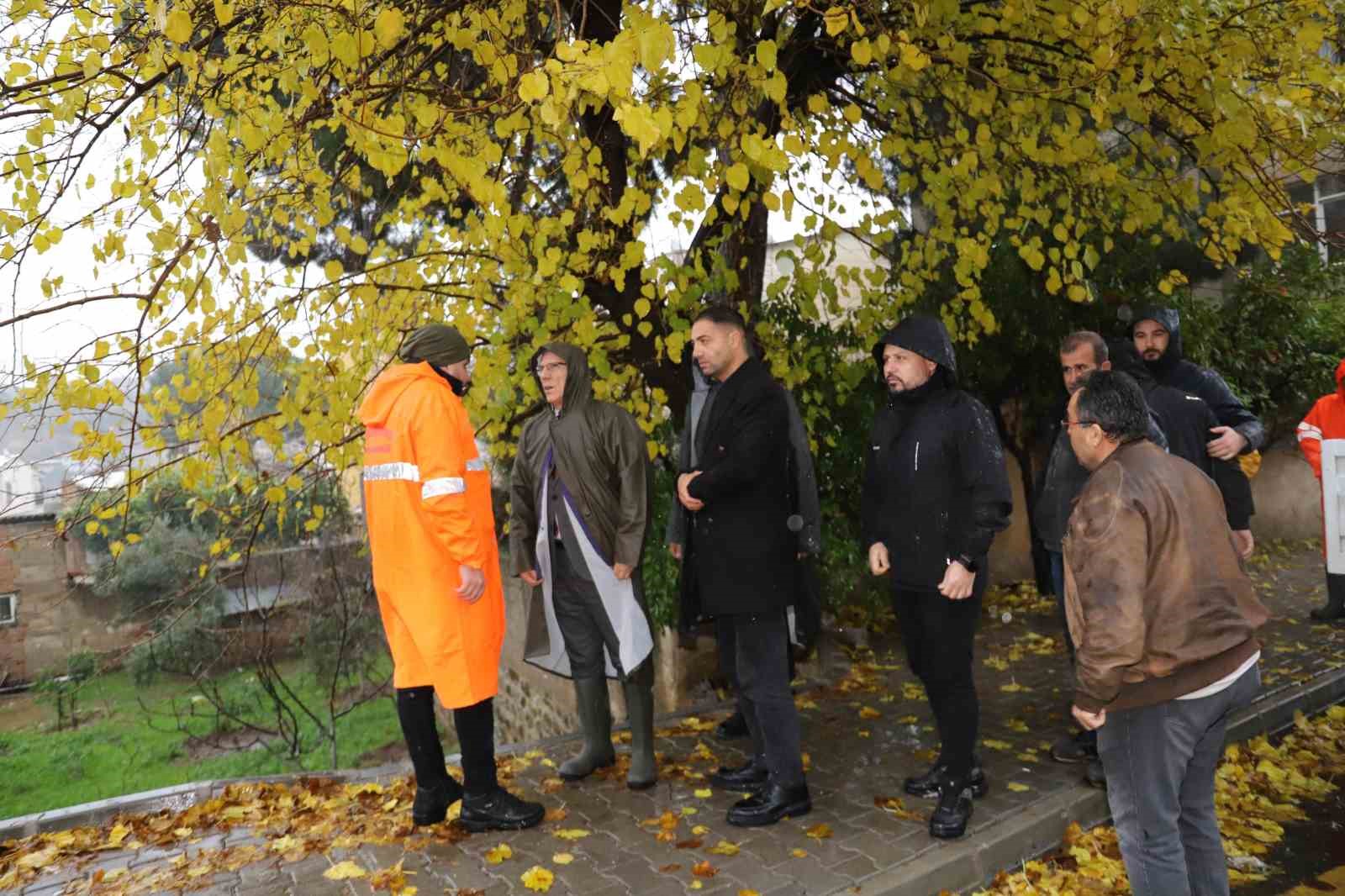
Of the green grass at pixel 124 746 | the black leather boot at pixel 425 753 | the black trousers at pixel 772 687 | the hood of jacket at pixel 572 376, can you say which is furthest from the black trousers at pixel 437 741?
the green grass at pixel 124 746

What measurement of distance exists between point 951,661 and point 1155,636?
1257mm

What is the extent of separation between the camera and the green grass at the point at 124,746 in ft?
54.0

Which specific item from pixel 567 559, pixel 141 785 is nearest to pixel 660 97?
pixel 567 559

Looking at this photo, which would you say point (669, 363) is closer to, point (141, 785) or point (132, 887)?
point (132, 887)

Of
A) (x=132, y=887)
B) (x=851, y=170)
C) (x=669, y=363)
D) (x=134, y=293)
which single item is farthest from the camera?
(x=851, y=170)

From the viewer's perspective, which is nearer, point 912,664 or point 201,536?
point 912,664

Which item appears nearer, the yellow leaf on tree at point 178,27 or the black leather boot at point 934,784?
the yellow leaf on tree at point 178,27

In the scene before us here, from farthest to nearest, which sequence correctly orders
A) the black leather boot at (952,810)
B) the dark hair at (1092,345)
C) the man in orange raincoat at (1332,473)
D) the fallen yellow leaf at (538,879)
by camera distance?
the man in orange raincoat at (1332,473) < the dark hair at (1092,345) < the black leather boot at (952,810) < the fallen yellow leaf at (538,879)

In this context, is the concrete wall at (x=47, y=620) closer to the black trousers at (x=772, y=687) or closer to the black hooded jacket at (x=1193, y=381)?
the black trousers at (x=772, y=687)

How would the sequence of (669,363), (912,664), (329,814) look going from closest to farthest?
(912,664)
(329,814)
(669,363)

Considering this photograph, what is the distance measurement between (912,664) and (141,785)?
16840mm

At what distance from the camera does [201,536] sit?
50.9ft

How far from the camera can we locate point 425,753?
4.17 m

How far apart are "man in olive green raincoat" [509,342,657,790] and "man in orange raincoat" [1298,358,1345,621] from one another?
447 centimetres
